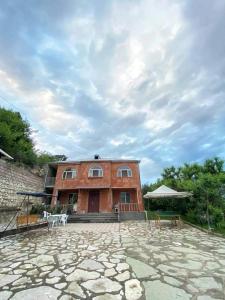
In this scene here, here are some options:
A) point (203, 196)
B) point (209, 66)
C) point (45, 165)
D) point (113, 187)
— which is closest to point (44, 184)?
point (45, 165)

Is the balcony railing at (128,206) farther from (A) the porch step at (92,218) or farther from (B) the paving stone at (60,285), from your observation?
(B) the paving stone at (60,285)

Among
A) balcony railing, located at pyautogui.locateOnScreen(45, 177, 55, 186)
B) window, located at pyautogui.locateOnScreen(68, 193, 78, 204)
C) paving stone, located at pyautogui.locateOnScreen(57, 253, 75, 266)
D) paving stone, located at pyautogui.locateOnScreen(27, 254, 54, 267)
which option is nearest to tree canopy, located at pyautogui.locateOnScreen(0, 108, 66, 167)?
balcony railing, located at pyautogui.locateOnScreen(45, 177, 55, 186)

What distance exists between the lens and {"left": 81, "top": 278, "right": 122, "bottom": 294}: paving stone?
2846 mm

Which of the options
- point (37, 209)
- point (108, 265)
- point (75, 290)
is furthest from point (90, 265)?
point (37, 209)

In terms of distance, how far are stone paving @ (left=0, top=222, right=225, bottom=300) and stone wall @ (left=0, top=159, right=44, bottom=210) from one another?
7461 mm

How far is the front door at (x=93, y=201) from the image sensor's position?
57.2 ft

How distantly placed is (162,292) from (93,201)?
610 inches

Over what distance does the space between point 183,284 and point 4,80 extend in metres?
10.9

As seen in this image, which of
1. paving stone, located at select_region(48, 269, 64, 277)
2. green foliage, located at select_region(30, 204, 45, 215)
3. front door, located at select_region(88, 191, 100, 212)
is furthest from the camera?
front door, located at select_region(88, 191, 100, 212)

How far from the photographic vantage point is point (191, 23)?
6.52m

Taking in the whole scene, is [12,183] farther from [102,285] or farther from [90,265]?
[102,285]

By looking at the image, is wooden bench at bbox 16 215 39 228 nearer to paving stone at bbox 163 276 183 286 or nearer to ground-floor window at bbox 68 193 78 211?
paving stone at bbox 163 276 183 286

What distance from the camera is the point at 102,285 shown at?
119 inches

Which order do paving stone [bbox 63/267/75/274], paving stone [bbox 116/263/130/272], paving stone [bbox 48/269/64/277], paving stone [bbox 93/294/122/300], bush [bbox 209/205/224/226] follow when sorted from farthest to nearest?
bush [bbox 209/205/224/226], paving stone [bbox 116/263/130/272], paving stone [bbox 63/267/75/274], paving stone [bbox 48/269/64/277], paving stone [bbox 93/294/122/300]
